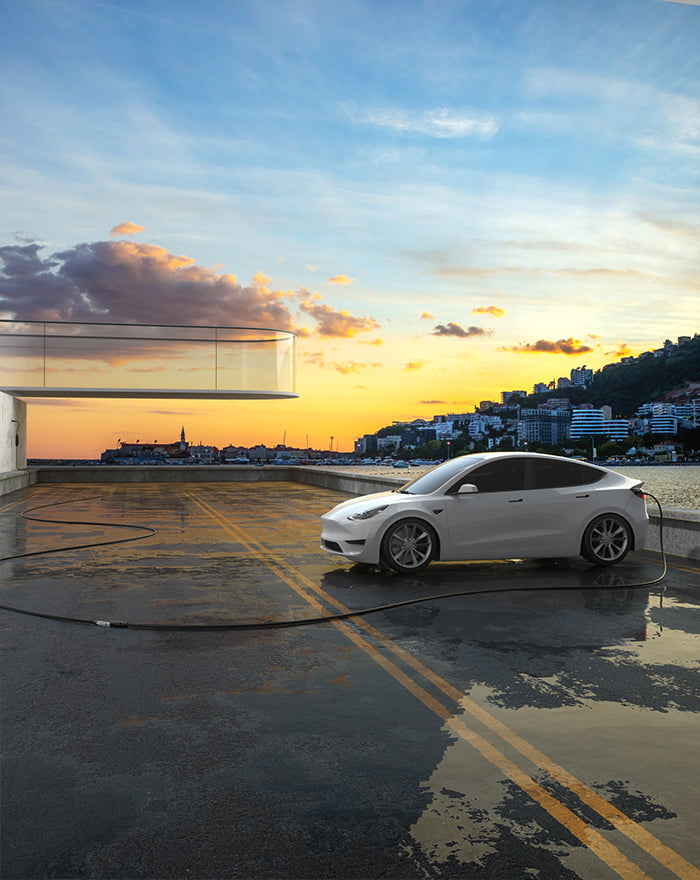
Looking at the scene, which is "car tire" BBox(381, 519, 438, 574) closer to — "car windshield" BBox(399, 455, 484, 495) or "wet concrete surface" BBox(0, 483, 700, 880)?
"car windshield" BBox(399, 455, 484, 495)

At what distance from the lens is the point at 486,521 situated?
11164 millimetres

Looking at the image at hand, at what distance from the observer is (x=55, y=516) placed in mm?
21219


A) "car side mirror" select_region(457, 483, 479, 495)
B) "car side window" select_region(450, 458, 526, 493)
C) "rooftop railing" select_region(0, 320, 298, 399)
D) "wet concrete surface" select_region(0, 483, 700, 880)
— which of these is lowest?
"wet concrete surface" select_region(0, 483, 700, 880)

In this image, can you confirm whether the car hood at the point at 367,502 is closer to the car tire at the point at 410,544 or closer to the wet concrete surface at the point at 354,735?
the car tire at the point at 410,544

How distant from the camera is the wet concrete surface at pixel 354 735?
11.5 ft

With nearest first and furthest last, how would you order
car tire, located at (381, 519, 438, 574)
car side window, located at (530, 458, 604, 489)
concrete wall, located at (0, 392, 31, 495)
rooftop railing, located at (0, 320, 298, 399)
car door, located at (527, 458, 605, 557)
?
car tire, located at (381, 519, 438, 574)
car door, located at (527, 458, 605, 557)
car side window, located at (530, 458, 604, 489)
rooftop railing, located at (0, 320, 298, 399)
concrete wall, located at (0, 392, 31, 495)

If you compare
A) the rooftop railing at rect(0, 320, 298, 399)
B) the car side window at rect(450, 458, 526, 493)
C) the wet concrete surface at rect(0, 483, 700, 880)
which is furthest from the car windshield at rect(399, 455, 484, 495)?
the rooftop railing at rect(0, 320, 298, 399)

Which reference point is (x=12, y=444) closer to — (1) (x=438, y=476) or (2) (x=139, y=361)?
(2) (x=139, y=361)

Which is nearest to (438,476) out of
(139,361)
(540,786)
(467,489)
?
(467,489)

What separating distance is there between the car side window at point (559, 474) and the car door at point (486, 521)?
0.32m

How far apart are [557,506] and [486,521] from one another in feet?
3.46

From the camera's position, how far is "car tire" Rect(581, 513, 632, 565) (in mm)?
11602

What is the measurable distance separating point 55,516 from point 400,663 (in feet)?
54.5

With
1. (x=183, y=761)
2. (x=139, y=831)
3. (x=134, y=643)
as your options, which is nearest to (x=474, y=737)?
(x=183, y=761)
